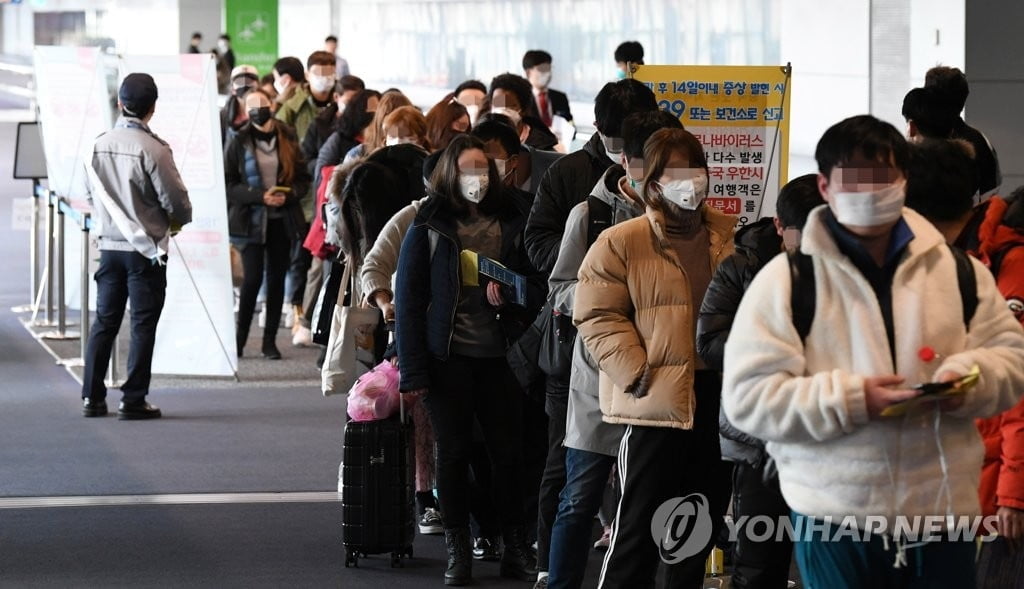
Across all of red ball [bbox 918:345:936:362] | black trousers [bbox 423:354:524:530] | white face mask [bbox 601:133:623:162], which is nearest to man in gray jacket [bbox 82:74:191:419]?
black trousers [bbox 423:354:524:530]

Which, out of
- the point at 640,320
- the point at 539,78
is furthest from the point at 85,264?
the point at 640,320

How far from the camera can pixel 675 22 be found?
55.9 ft

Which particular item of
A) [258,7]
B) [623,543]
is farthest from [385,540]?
[258,7]

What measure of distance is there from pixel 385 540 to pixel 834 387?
353 centimetres

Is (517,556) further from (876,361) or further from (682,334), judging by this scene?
(876,361)

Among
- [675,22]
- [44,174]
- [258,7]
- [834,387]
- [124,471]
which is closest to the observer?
[834,387]

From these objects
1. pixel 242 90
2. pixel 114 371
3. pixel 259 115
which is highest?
pixel 242 90

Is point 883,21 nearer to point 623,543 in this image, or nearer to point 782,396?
point 623,543

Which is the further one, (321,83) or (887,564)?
(321,83)

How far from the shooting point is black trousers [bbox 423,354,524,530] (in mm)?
6289

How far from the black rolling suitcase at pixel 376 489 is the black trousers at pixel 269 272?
5.12m

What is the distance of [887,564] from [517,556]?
304cm

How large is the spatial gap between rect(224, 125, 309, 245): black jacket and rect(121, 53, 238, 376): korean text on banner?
71 centimetres

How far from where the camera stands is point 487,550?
6820 millimetres
